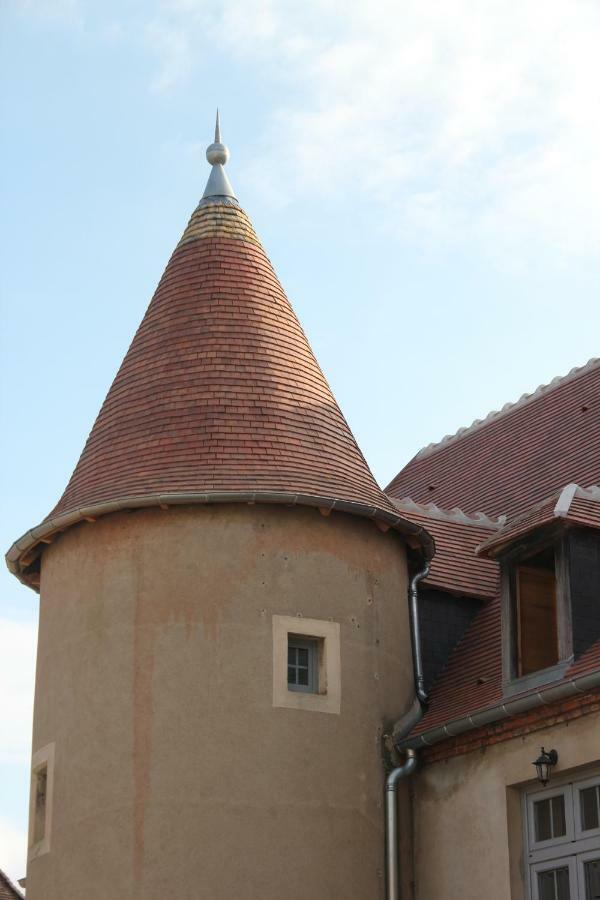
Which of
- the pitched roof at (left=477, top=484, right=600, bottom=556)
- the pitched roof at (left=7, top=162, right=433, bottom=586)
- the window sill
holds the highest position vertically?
the pitched roof at (left=7, top=162, right=433, bottom=586)

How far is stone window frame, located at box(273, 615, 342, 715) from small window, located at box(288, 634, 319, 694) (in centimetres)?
4

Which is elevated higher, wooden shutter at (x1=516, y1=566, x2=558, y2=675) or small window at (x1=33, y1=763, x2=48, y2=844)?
wooden shutter at (x1=516, y1=566, x2=558, y2=675)

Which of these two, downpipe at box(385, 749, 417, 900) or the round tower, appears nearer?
the round tower

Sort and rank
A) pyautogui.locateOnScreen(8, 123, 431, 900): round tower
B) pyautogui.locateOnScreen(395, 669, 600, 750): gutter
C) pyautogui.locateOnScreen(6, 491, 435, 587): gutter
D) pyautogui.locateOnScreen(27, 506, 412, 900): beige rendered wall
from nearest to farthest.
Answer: pyautogui.locateOnScreen(395, 669, 600, 750): gutter → pyautogui.locateOnScreen(27, 506, 412, 900): beige rendered wall → pyautogui.locateOnScreen(8, 123, 431, 900): round tower → pyautogui.locateOnScreen(6, 491, 435, 587): gutter

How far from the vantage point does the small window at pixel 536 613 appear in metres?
17.6

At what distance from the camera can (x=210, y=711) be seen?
57.1ft

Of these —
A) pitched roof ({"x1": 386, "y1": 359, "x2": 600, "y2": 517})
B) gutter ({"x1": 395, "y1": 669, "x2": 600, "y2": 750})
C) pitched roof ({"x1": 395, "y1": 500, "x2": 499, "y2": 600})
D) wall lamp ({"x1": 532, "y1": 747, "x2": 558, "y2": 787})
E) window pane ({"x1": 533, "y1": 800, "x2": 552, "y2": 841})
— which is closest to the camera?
gutter ({"x1": 395, "y1": 669, "x2": 600, "y2": 750})

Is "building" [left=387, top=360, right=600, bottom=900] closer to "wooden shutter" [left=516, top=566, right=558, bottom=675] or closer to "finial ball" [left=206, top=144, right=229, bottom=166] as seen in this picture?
"wooden shutter" [left=516, top=566, right=558, bottom=675]

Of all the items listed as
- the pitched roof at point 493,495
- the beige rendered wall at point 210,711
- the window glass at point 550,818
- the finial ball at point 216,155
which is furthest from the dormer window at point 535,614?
the finial ball at point 216,155

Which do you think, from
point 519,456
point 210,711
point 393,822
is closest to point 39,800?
point 210,711

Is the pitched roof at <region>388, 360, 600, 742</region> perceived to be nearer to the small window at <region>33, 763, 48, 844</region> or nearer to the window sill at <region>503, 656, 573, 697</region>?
the window sill at <region>503, 656, 573, 697</region>

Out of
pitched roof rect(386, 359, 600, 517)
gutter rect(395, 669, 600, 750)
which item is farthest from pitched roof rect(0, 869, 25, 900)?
gutter rect(395, 669, 600, 750)

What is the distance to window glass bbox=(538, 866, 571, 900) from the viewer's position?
16.2 meters

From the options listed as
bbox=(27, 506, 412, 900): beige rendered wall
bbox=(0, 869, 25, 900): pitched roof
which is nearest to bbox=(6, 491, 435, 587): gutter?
bbox=(27, 506, 412, 900): beige rendered wall
